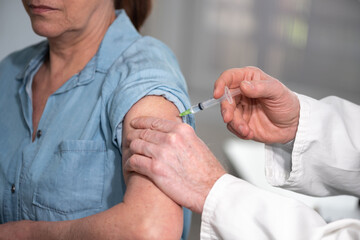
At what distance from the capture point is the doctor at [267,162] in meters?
0.88

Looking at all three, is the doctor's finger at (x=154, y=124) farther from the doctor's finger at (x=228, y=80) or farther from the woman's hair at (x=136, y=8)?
the woman's hair at (x=136, y=8)

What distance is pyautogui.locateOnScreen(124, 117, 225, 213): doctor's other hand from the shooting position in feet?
3.00

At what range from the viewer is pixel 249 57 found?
287 cm

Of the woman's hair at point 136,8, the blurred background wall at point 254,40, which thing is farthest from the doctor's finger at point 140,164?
the blurred background wall at point 254,40

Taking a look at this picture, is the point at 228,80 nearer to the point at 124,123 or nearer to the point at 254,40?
the point at 124,123

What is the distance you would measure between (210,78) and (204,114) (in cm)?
27

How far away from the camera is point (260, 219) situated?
0.88m

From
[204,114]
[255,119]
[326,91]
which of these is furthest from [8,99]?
[326,91]

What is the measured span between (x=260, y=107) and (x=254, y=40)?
5.60 feet

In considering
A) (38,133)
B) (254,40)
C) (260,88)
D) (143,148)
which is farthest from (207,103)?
(254,40)

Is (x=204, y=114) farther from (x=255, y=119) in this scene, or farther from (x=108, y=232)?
(x=108, y=232)

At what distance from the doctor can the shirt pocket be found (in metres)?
0.19

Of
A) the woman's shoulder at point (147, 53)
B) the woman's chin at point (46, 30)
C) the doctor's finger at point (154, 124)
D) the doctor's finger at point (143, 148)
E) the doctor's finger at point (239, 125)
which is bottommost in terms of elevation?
the doctor's finger at point (239, 125)

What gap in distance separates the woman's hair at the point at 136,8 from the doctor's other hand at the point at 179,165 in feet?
2.73
